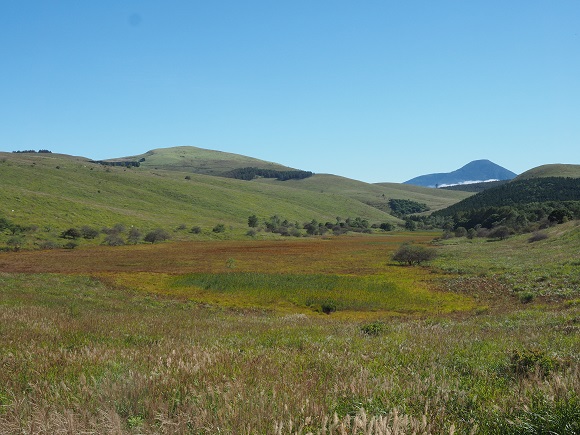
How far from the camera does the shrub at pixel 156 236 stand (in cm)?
9044

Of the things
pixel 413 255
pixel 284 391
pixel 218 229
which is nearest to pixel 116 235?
pixel 218 229

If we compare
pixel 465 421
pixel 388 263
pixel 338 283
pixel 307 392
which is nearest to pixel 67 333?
pixel 307 392

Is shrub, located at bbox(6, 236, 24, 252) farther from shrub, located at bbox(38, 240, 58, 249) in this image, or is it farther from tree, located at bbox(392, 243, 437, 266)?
tree, located at bbox(392, 243, 437, 266)

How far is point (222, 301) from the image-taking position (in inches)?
1264

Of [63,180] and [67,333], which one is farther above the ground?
[63,180]

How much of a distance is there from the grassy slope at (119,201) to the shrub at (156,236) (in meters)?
11.7

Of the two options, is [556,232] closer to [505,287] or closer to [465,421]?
[505,287]

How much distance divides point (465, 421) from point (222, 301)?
3005 centimetres

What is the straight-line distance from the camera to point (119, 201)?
128m

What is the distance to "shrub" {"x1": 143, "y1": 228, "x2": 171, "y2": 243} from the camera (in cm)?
9044

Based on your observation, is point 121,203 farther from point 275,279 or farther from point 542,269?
point 542,269

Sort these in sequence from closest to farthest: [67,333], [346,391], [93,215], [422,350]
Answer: [346,391]
[422,350]
[67,333]
[93,215]

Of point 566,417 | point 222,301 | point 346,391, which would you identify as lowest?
point 222,301

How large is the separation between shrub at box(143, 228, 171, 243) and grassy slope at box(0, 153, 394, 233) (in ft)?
38.3
